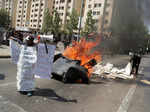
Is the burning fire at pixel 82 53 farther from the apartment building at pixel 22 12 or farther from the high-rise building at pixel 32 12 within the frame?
the apartment building at pixel 22 12

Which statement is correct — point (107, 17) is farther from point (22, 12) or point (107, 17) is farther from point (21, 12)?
point (21, 12)

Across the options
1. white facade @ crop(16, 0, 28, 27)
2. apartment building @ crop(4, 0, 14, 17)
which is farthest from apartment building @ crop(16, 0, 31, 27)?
apartment building @ crop(4, 0, 14, 17)

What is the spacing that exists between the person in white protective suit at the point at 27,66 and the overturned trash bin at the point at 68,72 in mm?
1622

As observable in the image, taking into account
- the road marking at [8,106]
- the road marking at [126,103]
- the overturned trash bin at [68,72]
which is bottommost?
the road marking at [126,103]

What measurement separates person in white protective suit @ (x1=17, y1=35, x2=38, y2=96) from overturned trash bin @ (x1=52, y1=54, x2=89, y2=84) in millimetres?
1622

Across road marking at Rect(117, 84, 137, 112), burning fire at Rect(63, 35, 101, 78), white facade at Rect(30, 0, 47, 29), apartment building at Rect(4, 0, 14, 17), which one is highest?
apartment building at Rect(4, 0, 14, 17)

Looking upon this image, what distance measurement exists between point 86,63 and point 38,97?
303cm

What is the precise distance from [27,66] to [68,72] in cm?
187

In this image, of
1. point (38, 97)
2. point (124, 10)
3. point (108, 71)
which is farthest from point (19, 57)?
point (124, 10)

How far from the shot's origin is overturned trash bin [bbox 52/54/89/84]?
5.55 metres

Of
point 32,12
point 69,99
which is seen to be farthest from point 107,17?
point 32,12

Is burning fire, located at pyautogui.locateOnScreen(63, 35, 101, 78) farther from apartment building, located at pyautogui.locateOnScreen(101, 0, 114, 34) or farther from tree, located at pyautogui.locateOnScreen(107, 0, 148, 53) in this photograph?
tree, located at pyautogui.locateOnScreen(107, 0, 148, 53)

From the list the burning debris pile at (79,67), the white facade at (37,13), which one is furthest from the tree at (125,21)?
the white facade at (37,13)

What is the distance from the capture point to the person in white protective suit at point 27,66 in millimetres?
3938
